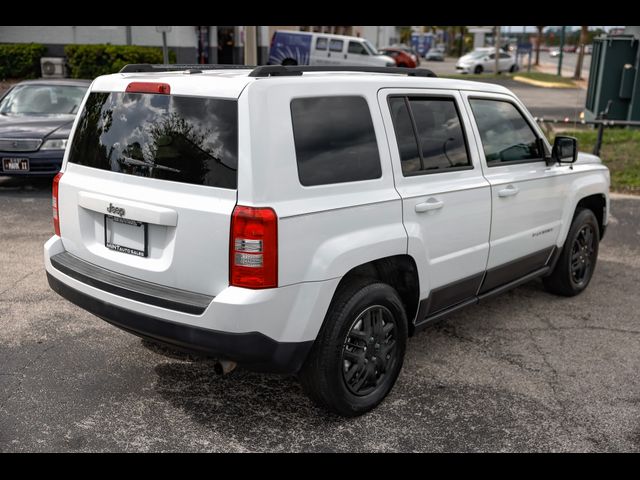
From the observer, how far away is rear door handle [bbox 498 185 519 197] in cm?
463

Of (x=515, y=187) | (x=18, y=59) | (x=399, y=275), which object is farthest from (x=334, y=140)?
(x=18, y=59)

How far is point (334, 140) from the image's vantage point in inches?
139

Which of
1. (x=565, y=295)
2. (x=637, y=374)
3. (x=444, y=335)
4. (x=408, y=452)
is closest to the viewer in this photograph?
(x=408, y=452)

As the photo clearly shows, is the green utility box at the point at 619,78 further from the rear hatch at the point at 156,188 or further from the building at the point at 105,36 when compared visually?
the building at the point at 105,36

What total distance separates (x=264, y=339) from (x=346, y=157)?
3.45ft

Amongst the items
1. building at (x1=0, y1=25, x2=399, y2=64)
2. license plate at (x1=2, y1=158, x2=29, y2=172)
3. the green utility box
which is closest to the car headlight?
license plate at (x1=2, y1=158, x2=29, y2=172)

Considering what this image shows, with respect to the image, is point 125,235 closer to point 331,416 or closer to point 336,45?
point 331,416

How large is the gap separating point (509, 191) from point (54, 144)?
6.54 meters

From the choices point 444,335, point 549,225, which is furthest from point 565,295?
point 444,335

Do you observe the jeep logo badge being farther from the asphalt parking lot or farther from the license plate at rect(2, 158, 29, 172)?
the license plate at rect(2, 158, 29, 172)

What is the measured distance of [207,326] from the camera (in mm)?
3254
